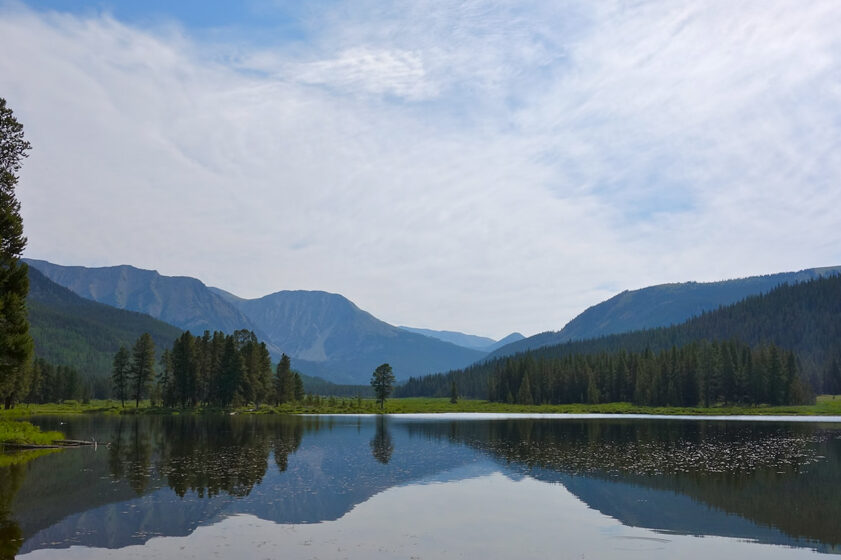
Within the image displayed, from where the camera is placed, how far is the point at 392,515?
31.0 m

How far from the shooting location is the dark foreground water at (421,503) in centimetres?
2464

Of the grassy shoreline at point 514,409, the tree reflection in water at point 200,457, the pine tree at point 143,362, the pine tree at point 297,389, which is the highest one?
the pine tree at point 143,362

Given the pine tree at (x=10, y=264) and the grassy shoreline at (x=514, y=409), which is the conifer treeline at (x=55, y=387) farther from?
the pine tree at (x=10, y=264)

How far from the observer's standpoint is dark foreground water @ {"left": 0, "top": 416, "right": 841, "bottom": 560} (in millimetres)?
24641

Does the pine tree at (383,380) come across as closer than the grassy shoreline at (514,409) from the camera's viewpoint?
No

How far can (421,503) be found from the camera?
34.3 m

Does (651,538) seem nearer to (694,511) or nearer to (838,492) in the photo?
(694,511)

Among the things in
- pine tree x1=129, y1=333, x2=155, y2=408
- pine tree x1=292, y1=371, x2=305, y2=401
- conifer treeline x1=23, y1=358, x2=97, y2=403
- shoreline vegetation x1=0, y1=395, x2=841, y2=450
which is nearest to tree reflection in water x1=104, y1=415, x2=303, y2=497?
shoreline vegetation x1=0, y1=395, x2=841, y2=450

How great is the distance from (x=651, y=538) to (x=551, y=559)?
20.5 feet

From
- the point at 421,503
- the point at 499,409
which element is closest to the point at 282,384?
the point at 499,409

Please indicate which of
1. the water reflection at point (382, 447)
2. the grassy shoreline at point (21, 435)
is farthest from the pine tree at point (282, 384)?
the grassy shoreline at point (21, 435)

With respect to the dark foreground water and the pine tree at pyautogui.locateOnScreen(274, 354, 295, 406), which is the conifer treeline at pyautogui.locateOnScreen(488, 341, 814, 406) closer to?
the pine tree at pyautogui.locateOnScreen(274, 354, 295, 406)

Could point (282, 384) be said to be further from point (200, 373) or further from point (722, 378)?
point (722, 378)

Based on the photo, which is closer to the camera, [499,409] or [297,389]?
[297,389]
